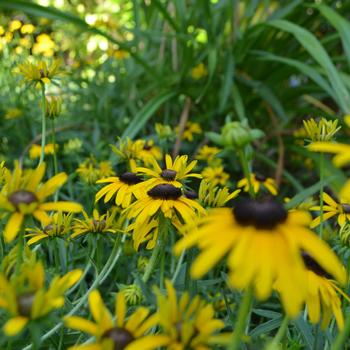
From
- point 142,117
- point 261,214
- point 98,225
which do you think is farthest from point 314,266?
point 142,117

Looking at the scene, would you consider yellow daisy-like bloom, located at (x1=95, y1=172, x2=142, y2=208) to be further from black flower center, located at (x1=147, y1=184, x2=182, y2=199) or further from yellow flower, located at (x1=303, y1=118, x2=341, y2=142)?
yellow flower, located at (x1=303, y1=118, x2=341, y2=142)

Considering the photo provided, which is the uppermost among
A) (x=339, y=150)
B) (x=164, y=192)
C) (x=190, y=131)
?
(x=339, y=150)

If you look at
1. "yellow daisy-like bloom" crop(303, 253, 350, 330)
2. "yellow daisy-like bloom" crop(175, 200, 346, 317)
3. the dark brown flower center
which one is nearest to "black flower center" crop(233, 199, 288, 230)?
"yellow daisy-like bloom" crop(175, 200, 346, 317)

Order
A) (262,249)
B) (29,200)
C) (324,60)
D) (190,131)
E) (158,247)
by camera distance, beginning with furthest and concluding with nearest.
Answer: (190,131)
(324,60)
(158,247)
(29,200)
(262,249)

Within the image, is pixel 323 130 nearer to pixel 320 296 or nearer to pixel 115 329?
pixel 320 296

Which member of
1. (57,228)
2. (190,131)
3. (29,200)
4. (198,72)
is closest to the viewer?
(29,200)
